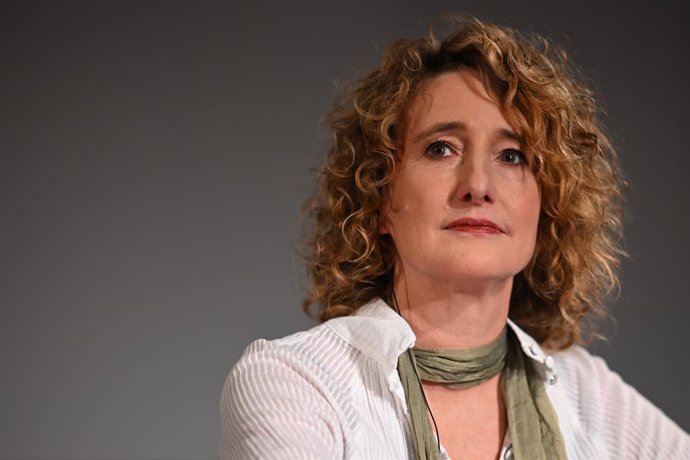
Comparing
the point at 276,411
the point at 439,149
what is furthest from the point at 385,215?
the point at 276,411

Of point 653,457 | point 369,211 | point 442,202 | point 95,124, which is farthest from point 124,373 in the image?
point 653,457

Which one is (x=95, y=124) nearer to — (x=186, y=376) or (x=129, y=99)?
(x=129, y=99)

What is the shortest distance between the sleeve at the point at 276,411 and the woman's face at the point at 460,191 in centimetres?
32

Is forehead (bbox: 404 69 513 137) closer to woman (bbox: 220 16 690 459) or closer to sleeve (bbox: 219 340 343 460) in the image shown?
woman (bbox: 220 16 690 459)

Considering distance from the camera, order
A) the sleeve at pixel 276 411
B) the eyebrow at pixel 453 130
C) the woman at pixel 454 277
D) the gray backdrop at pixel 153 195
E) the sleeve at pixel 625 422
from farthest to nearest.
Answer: the gray backdrop at pixel 153 195
the sleeve at pixel 625 422
the eyebrow at pixel 453 130
the woman at pixel 454 277
the sleeve at pixel 276 411

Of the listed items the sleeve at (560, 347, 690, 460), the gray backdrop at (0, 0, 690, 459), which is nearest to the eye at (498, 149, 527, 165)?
the sleeve at (560, 347, 690, 460)

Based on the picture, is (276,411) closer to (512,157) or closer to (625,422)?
(512,157)

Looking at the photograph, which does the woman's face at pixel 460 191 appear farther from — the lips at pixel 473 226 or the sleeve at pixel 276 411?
the sleeve at pixel 276 411

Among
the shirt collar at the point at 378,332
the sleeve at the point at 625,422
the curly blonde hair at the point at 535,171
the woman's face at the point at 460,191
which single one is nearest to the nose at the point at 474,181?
the woman's face at the point at 460,191

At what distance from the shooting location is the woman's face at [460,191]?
1.81m

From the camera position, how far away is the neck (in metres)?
1.88

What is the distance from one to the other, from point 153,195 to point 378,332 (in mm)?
813

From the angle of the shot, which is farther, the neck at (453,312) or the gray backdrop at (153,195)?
the gray backdrop at (153,195)

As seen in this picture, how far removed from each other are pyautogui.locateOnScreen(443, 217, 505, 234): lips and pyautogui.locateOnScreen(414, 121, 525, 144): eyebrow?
0.58 feet
